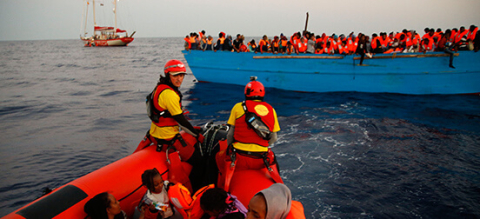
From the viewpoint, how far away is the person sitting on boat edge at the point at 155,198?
280 centimetres

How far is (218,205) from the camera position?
2271 mm

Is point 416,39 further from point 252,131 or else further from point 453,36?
point 252,131

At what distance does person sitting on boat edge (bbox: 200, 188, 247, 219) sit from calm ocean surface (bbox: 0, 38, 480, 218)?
2986 mm

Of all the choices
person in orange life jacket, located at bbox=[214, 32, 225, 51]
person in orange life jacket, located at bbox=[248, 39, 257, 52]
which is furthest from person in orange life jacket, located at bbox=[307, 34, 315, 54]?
person in orange life jacket, located at bbox=[214, 32, 225, 51]

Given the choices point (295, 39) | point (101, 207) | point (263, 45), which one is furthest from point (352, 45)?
point (101, 207)

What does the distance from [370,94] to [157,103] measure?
483 inches

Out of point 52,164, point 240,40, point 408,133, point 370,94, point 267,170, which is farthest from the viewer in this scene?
point 240,40

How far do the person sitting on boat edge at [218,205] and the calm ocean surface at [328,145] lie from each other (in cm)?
299

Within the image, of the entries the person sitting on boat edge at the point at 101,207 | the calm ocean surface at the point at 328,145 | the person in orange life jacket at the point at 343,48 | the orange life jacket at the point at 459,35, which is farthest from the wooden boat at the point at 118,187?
the orange life jacket at the point at 459,35

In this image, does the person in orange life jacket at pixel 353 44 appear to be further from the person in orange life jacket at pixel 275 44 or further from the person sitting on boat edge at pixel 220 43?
the person sitting on boat edge at pixel 220 43

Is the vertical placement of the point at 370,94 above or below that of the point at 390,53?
below

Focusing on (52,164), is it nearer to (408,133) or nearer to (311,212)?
(311,212)

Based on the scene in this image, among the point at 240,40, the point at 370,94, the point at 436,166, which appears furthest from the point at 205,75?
the point at 436,166

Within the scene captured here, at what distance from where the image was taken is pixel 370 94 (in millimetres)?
13500
